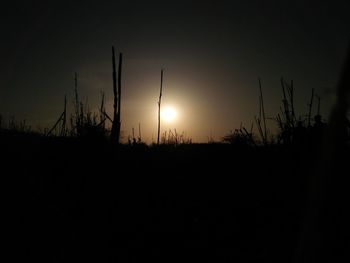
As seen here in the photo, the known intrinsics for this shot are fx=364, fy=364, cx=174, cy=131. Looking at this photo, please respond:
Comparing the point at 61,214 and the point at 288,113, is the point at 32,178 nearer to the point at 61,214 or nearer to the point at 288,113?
the point at 61,214

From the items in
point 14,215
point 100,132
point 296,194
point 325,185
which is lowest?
point 14,215

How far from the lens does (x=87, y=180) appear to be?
499 cm

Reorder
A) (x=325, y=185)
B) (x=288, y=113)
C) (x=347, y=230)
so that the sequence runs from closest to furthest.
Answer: (x=325, y=185) → (x=347, y=230) → (x=288, y=113)

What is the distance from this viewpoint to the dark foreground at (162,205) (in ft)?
11.4

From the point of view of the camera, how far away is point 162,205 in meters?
4.37

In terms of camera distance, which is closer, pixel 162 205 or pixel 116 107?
pixel 162 205

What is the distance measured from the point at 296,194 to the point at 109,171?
8.49 feet

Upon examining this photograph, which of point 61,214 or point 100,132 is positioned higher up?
point 100,132

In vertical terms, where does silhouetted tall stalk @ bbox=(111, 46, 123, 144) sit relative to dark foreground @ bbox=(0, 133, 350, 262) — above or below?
above

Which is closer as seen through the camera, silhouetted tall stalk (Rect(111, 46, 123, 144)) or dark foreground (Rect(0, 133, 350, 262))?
dark foreground (Rect(0, 133, 350, 262))

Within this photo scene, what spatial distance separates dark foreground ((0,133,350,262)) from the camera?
3.49 meters

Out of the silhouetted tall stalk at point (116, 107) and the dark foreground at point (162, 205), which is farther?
the silhouetted tall stalk at point (116, 107)

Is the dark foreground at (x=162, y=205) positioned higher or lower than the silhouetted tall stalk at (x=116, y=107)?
lower

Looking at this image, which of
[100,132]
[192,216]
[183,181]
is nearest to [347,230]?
[192,216]
